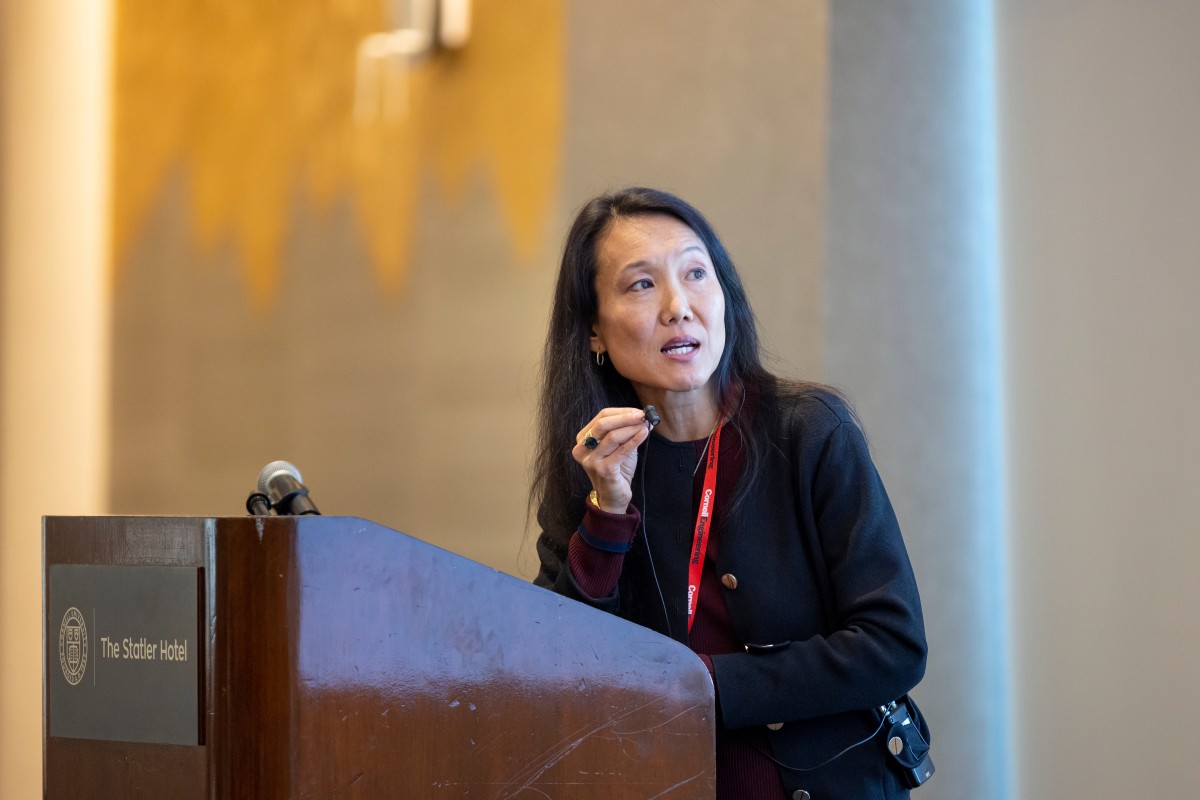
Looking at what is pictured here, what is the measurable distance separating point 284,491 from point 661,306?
0.67 meters

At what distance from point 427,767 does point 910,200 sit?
1925 millimetres

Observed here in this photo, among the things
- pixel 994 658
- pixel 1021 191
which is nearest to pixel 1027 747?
pixel 994 658

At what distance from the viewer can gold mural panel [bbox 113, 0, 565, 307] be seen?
10.5 feet

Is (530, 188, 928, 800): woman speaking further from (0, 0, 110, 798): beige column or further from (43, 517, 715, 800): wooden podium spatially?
(0, 0, 110, 798): beige column

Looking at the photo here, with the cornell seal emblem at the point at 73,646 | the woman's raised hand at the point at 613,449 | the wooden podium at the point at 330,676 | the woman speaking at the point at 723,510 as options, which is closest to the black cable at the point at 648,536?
the woman speaking at the point at 723,510

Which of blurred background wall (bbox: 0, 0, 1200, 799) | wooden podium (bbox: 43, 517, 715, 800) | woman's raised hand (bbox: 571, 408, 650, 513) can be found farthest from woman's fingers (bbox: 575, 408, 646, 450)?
blurred background wall (bbox: 0, 0, 1200, 799)

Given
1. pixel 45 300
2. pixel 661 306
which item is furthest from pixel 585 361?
pixel 45 300

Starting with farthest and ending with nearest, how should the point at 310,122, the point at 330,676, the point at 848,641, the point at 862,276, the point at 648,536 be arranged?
the point at 310,122 → the point at 862,276 → the point at 648,536 → the point at 848,641 → the point at 330,676

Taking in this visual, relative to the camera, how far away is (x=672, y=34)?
288 centimetres

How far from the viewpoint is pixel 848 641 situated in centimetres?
149

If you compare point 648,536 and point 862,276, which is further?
point 862,276

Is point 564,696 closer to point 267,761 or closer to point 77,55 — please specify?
point 267,761

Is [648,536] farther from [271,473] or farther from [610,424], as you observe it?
[271,473]

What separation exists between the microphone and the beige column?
3543 millimetres
